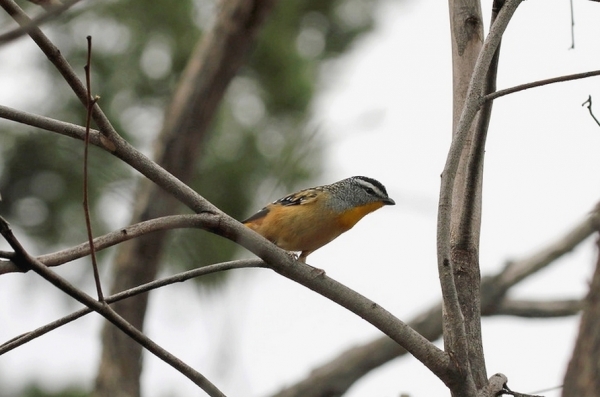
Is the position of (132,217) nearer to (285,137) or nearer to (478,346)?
(285,137)

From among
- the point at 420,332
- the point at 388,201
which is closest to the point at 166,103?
the point at 420,332

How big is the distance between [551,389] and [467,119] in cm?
94

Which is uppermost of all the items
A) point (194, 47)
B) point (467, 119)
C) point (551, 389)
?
point (194, 47)

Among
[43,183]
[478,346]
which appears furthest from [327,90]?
[478,346]

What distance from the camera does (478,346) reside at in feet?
9.50

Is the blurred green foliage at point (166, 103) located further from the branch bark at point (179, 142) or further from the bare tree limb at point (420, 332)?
the bare tree limb at point (420, 332)

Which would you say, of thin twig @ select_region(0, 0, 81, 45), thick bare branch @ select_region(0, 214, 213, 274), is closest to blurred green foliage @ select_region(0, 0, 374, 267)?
thick bare branch @ select_region(0, 214, 213, 274)

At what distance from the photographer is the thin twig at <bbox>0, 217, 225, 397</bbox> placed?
1970mm

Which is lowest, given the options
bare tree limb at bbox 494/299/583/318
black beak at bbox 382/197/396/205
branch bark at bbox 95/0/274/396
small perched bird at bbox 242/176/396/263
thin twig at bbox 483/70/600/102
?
thin twig at bbox 483/70/600/102

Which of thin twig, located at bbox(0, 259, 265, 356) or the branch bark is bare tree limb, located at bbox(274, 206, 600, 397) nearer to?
the branch bark

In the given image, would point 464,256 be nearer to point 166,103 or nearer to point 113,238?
point 113,238

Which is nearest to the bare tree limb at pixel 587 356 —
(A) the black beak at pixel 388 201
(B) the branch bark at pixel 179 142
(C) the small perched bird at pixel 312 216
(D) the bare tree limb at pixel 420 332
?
(C) the small perched bird at pixel 312 216

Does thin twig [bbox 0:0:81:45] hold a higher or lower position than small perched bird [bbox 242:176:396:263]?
lower

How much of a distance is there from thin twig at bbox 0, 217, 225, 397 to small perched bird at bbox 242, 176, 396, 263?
90.3 inches
